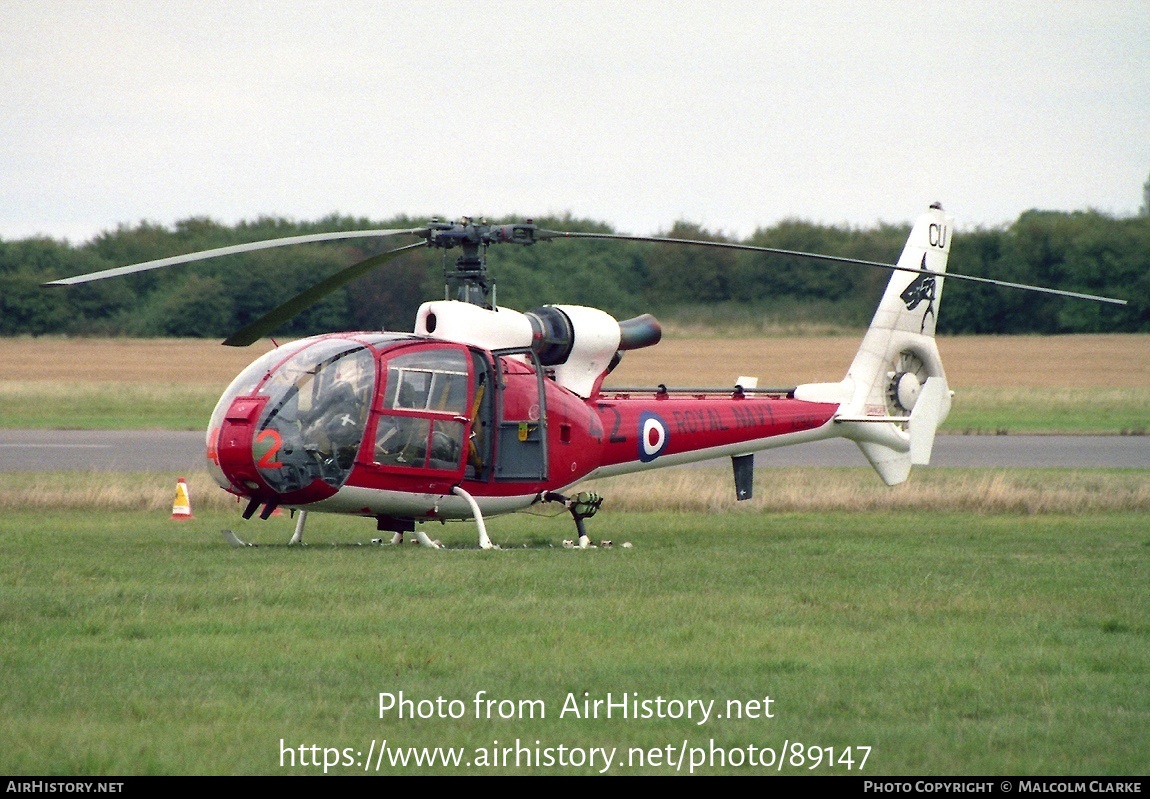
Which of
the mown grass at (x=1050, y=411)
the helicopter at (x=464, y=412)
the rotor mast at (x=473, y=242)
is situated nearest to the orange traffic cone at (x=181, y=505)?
the helicopter at (x=464, y=412)

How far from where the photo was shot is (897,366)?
19.3 m

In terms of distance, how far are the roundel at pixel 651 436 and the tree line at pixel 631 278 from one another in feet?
101

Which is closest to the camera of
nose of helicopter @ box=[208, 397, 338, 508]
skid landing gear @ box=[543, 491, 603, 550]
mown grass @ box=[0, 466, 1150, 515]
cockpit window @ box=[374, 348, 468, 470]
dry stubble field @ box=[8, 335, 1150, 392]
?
nose of helicopter @ box=[208, 397, 338, 508]

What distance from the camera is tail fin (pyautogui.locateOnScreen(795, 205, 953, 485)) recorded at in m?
18.8

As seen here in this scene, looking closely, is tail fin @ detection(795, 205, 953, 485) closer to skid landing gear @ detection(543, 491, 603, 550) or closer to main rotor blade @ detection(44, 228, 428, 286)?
skid landing gear @ detection(543, 491, 603, 550)

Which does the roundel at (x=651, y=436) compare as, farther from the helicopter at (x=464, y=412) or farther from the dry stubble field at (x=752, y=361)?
the dry stubble field at (x=752, y=361)

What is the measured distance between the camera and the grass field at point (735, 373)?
157 ft

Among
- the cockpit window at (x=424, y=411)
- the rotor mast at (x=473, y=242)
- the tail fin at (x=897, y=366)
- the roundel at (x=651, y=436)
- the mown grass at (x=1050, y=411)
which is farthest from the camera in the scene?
the mown grass at (x=1050, y=411)

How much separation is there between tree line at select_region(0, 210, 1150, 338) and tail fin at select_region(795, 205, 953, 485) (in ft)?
92.7

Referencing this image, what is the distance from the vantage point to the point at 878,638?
394 inches

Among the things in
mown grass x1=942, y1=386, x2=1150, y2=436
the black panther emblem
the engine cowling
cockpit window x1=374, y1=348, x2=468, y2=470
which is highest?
the black panther emblem

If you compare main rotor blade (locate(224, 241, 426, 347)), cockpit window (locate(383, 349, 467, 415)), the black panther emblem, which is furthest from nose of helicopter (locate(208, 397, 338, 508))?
the black panther emblem

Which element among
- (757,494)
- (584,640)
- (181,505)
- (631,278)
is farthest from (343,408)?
(631,278)

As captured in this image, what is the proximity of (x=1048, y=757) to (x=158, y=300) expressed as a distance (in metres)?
50.6
